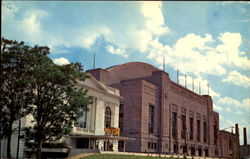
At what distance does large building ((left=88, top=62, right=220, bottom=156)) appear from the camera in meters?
69.6

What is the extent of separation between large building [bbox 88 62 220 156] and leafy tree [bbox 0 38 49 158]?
31.7 meters

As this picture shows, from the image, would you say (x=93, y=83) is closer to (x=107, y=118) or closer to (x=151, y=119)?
(x=107, y=118)

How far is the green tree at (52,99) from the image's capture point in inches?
1241

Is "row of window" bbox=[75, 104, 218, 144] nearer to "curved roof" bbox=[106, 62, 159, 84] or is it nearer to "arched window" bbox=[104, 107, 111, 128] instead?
"arched window" bbox=[104, 107, 111, 128]

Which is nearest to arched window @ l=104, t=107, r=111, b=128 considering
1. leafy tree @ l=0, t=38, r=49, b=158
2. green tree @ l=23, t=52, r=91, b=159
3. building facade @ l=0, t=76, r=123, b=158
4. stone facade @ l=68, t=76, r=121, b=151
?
building facade @ l=0, t=76, r=123, b=158

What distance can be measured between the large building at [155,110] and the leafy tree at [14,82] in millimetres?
31705

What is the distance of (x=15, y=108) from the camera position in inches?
1244

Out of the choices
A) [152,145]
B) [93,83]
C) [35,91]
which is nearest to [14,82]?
[35,91]

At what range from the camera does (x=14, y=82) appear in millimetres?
30828

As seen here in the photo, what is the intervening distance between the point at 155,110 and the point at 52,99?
45.1m

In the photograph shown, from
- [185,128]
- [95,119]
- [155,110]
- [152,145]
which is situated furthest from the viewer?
[185,128]

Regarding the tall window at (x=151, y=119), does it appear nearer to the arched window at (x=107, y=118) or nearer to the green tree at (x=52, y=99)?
the arched window at (x=107, y=118)

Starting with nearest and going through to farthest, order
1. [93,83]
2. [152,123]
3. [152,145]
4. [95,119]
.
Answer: [95,119] → [93,83] → [152,145] → [152,123]

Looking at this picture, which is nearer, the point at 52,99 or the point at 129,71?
the point at 52,99
